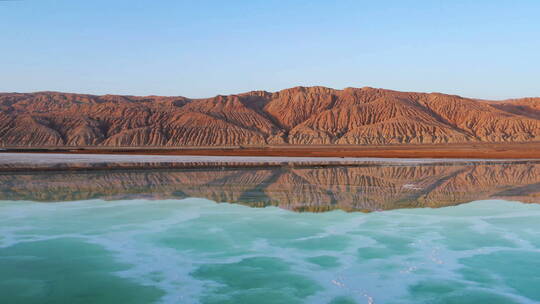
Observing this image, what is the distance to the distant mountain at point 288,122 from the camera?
4712 inches

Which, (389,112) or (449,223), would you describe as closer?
(449,223)

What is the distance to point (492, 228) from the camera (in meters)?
10.3

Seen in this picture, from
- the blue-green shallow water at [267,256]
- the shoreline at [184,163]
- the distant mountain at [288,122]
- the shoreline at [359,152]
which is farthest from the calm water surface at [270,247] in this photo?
the distant mountain at [288,122]

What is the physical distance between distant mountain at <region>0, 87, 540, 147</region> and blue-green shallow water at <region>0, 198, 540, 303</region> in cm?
10693

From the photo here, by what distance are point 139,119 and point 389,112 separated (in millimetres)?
65887

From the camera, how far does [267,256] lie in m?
8.04

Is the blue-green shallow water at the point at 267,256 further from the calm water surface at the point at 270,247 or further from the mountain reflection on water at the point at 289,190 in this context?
the mountain reflection on water at the point at 289,190

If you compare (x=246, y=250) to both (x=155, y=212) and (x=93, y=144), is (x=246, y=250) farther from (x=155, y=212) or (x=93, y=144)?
(x=93, y=144)

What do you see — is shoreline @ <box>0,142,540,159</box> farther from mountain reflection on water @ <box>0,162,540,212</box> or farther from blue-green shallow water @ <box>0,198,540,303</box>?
blue-green shallow water @ <box>0,198,540,303</box>

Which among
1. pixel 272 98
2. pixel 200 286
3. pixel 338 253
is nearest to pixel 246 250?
pixel 338 253

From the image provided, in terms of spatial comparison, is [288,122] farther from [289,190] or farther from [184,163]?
→ [289,190]

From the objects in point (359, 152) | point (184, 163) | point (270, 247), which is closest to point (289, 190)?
point (270, 247)

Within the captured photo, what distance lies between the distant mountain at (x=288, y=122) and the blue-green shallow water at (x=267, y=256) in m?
107

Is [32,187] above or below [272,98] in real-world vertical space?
below
